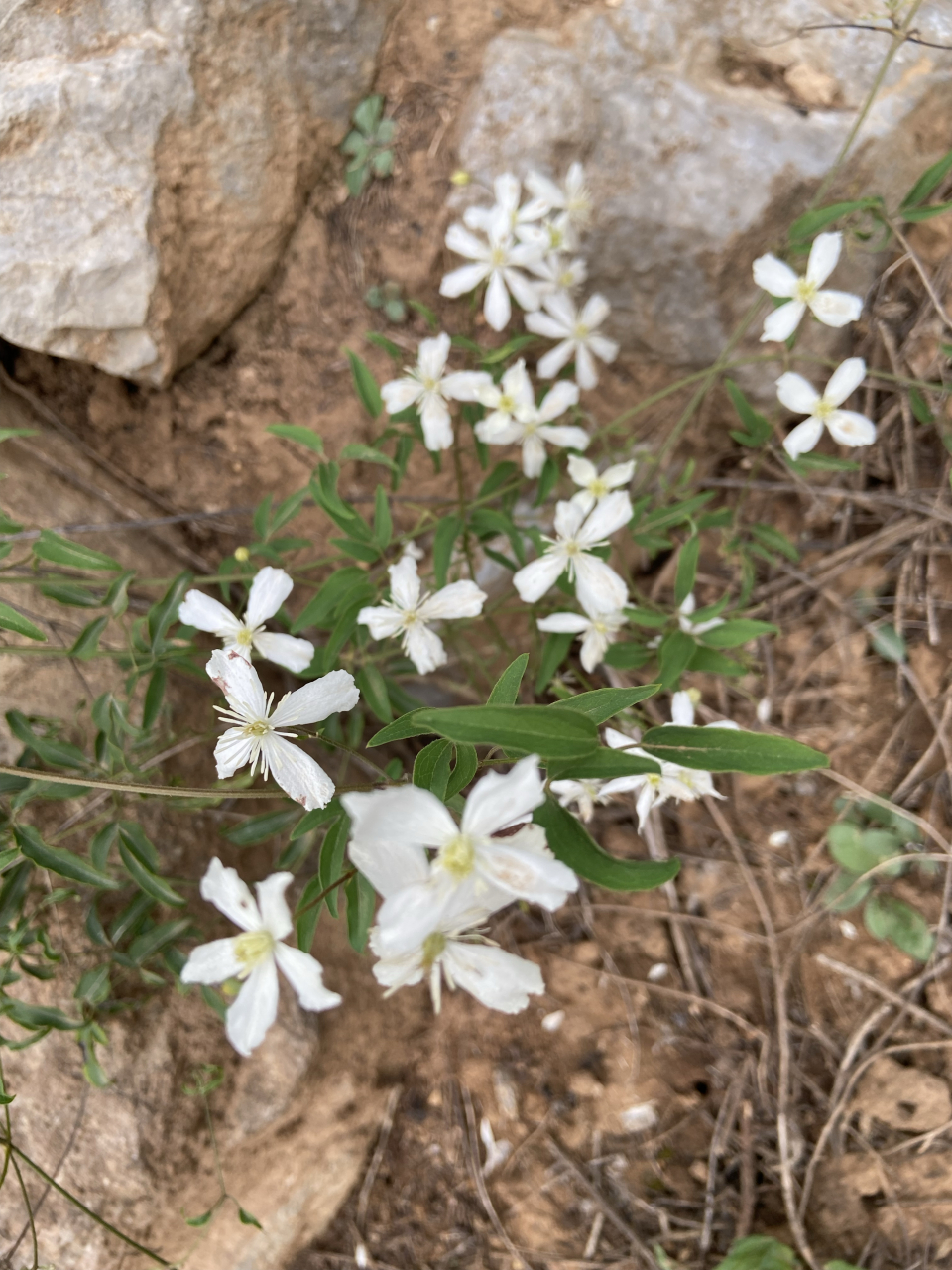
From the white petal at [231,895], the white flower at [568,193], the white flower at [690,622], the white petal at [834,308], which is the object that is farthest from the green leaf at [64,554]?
the white petal at [834,308]

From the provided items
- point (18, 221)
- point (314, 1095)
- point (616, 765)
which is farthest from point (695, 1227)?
point (18, 221)

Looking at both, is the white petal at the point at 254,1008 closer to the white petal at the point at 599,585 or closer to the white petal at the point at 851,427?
the white petal at the point at 599,585

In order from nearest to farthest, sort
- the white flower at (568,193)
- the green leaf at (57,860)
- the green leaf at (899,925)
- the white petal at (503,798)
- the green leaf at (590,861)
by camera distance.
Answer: the white petal at (503,798) → the green leaf at (590,861) → the green leaf at (57,860) → the white flower at (568,193) → the green leaf at (899,925)

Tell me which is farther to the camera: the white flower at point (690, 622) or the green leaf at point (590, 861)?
the white flower at point (690, 622)

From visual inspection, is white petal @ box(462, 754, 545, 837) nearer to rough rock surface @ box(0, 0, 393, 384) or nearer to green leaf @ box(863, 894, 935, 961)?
rough rock surface @ box(0, 0, 393, 384)

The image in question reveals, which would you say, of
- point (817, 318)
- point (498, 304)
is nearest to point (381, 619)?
point (498, 304)

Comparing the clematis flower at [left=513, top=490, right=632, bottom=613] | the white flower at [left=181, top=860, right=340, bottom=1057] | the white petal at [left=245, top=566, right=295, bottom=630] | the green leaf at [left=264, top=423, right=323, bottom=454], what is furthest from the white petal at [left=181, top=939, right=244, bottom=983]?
the green leaf at [left=264, top=423, right=323, bottom=454]

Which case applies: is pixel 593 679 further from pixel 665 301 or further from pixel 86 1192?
pixel 86 1192
